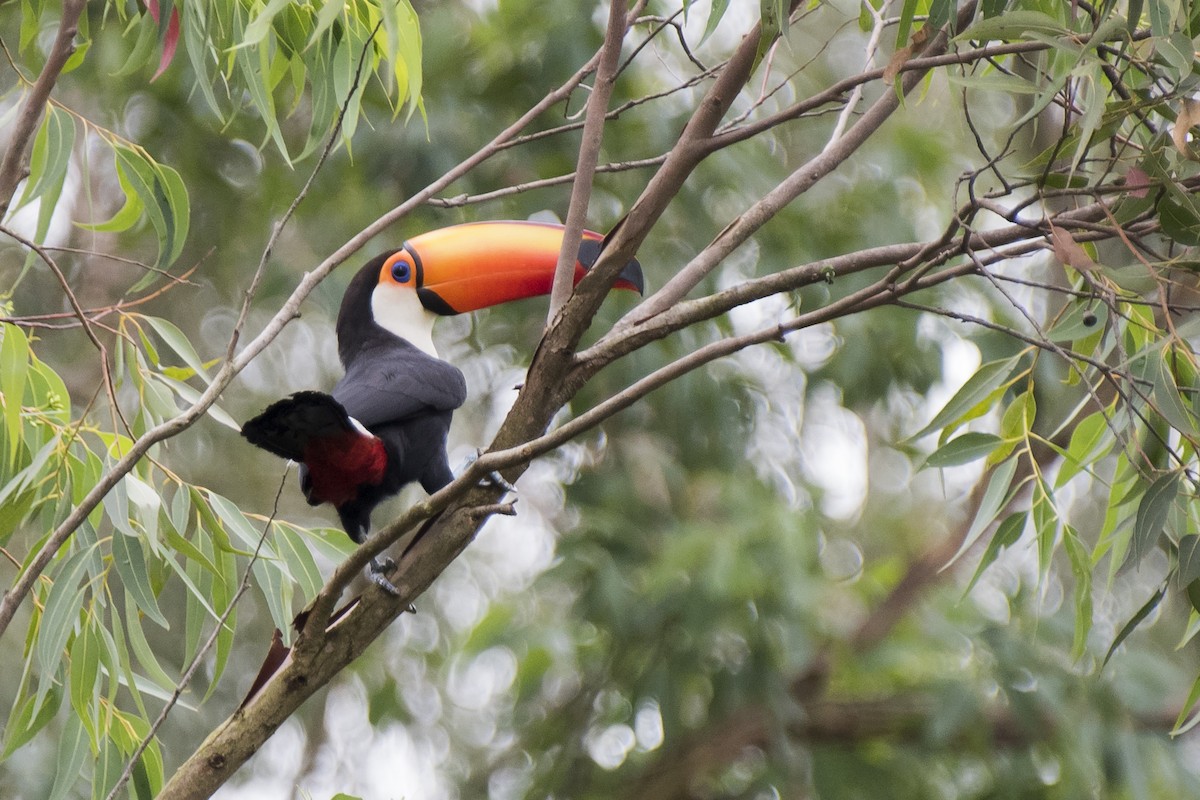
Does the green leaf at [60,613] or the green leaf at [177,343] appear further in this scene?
the green leaf at [177,343]

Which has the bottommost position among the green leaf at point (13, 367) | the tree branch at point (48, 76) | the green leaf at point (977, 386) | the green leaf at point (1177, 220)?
the green leaf at point (977, 386)

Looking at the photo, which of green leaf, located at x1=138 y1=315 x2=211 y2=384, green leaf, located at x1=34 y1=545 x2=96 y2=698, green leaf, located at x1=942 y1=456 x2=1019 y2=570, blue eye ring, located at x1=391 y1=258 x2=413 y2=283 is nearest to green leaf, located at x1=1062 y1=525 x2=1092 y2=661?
green leaf, located at x1=942 y1=456 x2=1019 y2=570

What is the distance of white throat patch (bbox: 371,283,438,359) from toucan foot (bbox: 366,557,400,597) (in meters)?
0.95

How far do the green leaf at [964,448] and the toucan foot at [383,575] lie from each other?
86cm

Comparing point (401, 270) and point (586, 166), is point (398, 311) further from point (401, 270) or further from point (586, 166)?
point (586, 166)

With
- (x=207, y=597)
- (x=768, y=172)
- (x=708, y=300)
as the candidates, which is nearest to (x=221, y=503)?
(x=207, y=597)

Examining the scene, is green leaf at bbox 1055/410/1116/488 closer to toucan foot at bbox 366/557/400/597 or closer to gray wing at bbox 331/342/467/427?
toucan foot at bbox 366/557/400/597

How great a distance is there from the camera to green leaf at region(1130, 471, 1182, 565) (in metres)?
1.66

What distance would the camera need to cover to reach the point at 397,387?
2.89 m

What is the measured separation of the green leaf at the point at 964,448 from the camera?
2.01 m

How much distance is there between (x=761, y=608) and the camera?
4.43 m

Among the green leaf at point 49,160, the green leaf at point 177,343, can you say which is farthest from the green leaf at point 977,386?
the green leaf at point 49,160

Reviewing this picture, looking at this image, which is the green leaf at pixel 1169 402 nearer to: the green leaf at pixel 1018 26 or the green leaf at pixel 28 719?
the green leaf at pixel 1018 26

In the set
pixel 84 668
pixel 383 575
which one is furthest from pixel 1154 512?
pixel 84 668
